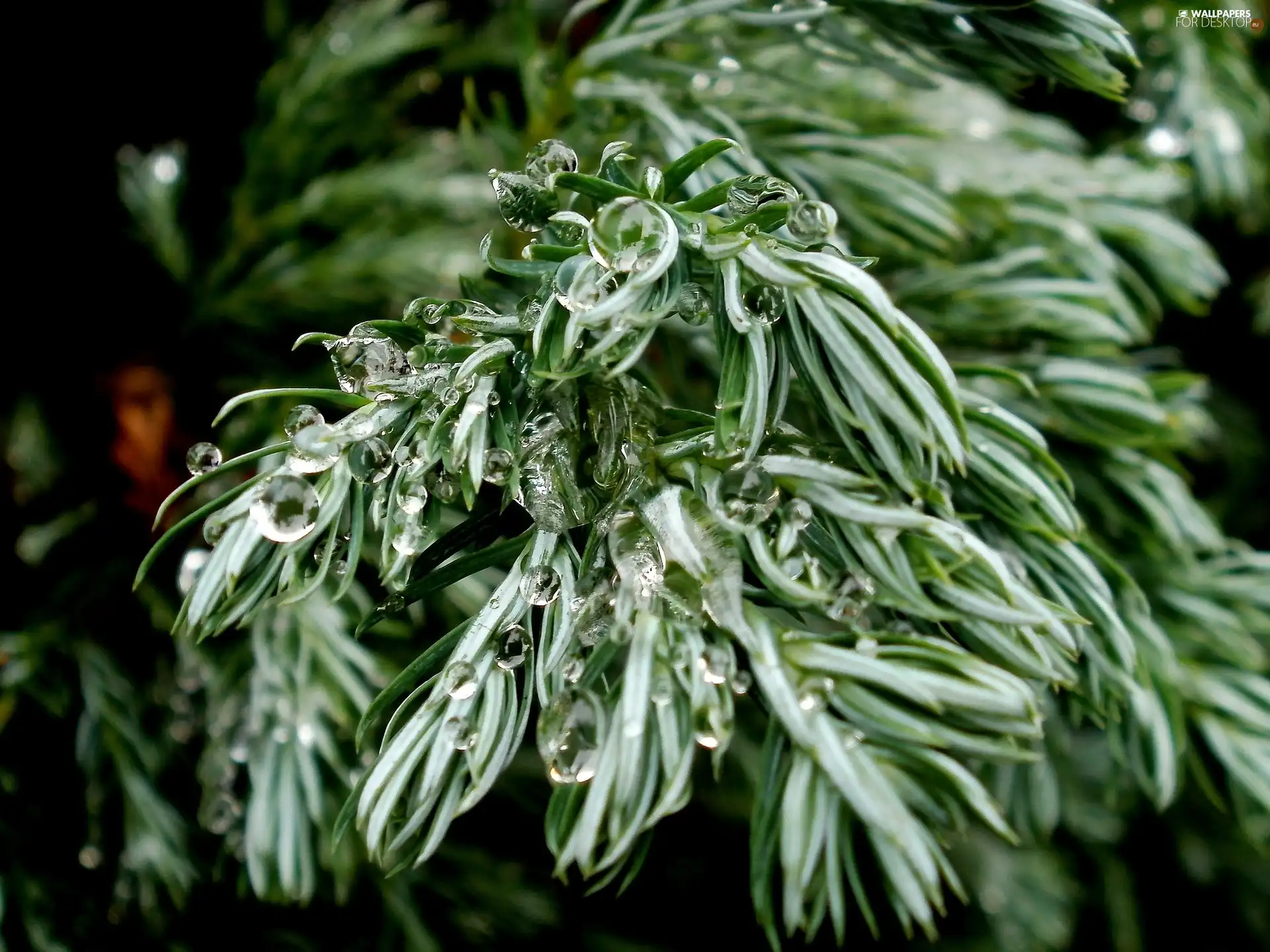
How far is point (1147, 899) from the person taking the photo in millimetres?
1469

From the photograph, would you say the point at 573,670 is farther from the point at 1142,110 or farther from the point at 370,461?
the point at 1142,110

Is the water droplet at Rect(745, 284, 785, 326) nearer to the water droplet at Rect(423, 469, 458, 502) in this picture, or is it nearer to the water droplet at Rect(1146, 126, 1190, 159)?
the water droplet at Rect(423, 469, 458, 502)

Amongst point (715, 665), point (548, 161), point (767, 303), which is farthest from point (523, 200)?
point (715, 665)

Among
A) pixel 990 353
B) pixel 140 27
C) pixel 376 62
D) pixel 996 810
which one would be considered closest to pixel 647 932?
pixel 990 353

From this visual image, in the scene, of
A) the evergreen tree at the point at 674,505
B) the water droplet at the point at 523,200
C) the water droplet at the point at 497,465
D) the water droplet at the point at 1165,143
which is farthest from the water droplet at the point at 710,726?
the water droplet at the point at 1165,143

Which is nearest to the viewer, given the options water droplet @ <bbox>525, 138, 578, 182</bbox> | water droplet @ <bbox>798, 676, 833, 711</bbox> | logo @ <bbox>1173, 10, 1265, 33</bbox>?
water droplet @ <bbox>798, 676, 833, 711</bbox>

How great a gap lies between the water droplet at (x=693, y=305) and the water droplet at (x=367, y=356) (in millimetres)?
129

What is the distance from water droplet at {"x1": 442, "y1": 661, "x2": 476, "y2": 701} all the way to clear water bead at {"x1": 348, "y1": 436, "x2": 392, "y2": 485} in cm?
9

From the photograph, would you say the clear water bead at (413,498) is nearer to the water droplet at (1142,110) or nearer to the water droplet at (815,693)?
the water droplet at (815,693)

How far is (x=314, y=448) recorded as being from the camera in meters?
0.42

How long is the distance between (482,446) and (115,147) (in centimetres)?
98

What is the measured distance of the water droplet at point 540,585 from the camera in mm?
428

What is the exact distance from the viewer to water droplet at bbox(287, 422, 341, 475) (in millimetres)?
415

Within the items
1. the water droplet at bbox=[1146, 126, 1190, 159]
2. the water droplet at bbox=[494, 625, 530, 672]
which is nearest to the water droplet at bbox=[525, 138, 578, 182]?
the water droplet at bbox=[494, 625, 530, 672]
